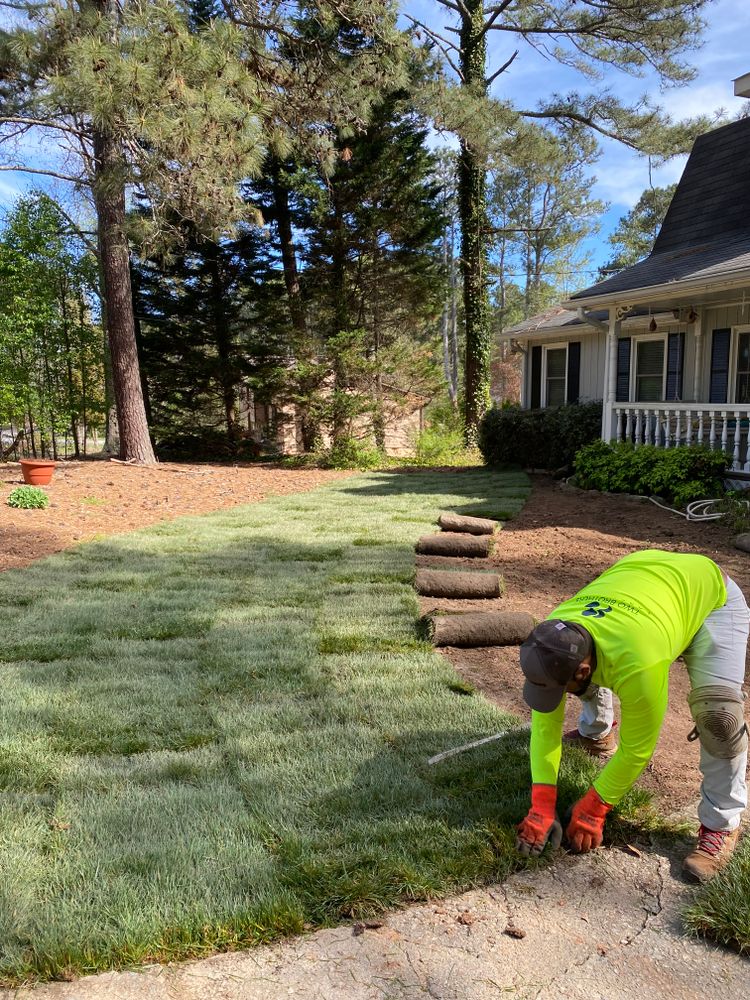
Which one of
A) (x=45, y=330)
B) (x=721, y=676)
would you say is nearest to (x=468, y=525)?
(x=721, y=676)

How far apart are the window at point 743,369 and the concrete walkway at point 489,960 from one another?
396 inches

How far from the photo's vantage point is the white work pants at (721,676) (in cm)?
214

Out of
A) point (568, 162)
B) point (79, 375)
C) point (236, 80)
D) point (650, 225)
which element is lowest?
point (79, 375)

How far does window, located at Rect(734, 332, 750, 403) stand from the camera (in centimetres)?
1042

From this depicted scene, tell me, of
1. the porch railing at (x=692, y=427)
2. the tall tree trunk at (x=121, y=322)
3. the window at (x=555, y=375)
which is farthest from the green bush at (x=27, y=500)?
the window at (x=555, y=375)

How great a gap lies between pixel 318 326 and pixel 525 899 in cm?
1639

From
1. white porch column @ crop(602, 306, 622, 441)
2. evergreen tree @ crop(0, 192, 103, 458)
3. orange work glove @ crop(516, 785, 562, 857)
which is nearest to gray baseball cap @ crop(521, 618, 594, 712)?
orange work glove @ crop(516, 785, 562, 857)

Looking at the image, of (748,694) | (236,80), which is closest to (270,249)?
(236,80)

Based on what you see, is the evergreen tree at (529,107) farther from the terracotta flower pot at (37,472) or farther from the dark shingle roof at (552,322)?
the terracotta flower pot at (37,472)

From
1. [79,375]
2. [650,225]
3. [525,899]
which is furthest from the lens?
[650,225]

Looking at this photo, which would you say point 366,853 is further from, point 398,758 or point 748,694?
point 748,694

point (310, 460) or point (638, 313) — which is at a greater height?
point (638, 313)

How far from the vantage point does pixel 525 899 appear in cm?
199

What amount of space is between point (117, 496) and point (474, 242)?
408 inches
